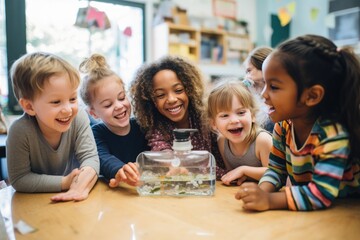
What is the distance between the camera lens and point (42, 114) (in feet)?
3.04

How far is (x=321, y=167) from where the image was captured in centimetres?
66

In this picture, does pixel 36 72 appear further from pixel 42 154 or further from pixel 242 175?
pixel 242 175

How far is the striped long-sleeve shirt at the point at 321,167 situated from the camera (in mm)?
654

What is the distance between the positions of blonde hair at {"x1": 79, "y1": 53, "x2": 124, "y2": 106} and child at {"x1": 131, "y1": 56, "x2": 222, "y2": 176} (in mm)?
107

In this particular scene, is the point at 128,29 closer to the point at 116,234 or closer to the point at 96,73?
the point at 96,73

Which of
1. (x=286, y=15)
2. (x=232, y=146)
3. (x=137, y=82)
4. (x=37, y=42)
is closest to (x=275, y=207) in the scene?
(x=232, y=146)

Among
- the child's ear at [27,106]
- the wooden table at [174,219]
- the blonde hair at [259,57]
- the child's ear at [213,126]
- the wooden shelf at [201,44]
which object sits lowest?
the wooden table at [174,219]

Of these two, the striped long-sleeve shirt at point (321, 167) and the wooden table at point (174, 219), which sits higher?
the striped long-sleeve shirt at point (321, 167)

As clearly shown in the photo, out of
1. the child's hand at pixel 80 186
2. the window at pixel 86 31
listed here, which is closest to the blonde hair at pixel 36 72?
the child's hand at pixel 80 186

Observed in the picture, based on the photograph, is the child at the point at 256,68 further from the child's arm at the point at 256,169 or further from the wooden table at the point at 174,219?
the wooden table at the point at 174,219

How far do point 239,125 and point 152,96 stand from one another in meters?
0.36

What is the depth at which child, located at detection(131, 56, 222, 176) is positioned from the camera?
1178 mm

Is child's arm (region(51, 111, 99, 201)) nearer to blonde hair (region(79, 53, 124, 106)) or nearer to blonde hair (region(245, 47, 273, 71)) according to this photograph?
blonde hair (region(79, 53, 124, 106))

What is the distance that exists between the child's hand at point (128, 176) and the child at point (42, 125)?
0.23 feet
